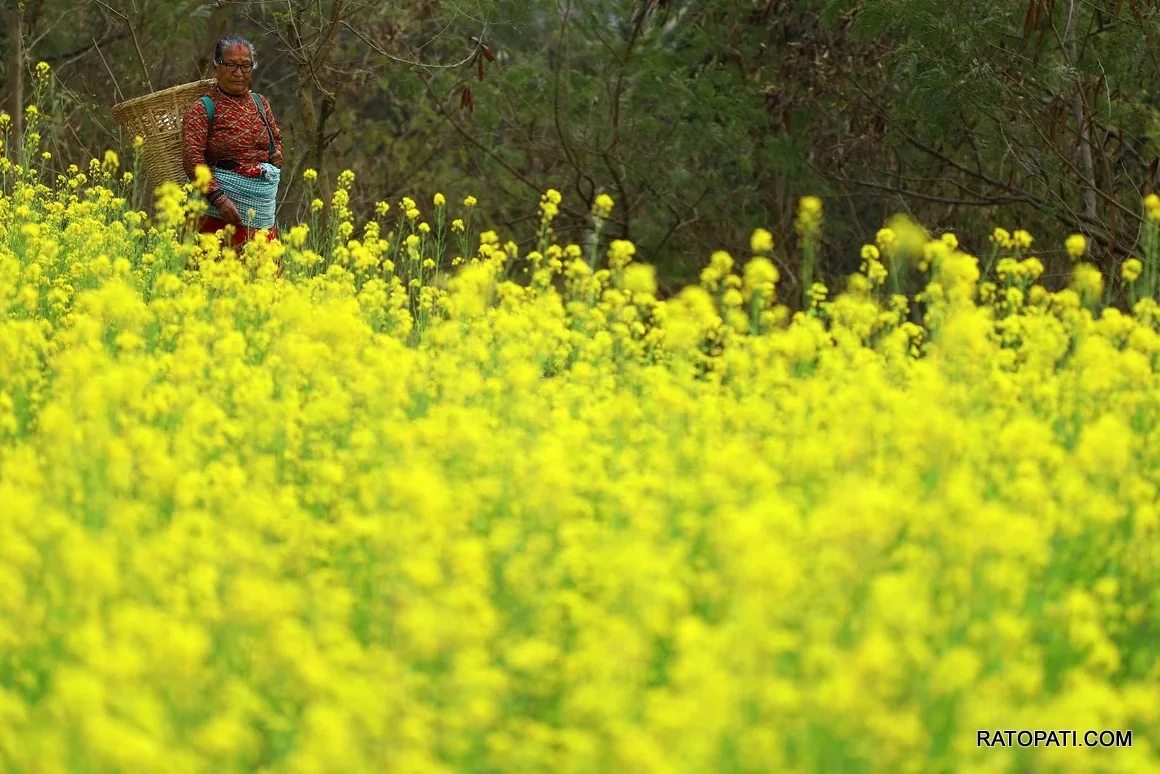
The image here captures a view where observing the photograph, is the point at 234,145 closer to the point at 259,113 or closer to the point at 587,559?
the point at 259,113

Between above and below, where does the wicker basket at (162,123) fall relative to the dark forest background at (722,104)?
below

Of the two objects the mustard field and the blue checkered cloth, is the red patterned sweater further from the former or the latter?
the mustard field

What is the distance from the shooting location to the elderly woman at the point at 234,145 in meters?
6.85

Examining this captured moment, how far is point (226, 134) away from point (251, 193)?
277mm

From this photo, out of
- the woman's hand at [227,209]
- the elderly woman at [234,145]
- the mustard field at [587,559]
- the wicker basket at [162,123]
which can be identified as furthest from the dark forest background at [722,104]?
the mustard field at [587,559]

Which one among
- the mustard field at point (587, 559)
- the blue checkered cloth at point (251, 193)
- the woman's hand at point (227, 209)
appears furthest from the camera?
the blue checkered cloth at point (251, 193)

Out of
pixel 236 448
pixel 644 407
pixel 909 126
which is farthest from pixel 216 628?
pixel 909 126

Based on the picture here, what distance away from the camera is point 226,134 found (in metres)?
6.91

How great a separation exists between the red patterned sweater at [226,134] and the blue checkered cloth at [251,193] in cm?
4

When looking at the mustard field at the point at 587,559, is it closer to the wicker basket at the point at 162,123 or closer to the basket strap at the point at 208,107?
the basket strap at the point at 208,107

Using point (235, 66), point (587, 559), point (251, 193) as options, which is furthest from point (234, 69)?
point (587, 559)

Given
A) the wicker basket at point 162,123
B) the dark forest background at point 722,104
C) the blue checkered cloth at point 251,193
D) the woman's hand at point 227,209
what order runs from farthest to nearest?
1. the dark forest background at point 722,104
2. the wicker basket at point 162,123
3. the blue checkered cloth at point 251,193
4. the woman's hand at point 227,209

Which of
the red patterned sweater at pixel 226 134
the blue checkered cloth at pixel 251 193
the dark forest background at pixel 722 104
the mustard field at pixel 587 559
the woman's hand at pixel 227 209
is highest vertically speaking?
the dark forest background at pixel 722 104

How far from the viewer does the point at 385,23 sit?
1187 centimetres
